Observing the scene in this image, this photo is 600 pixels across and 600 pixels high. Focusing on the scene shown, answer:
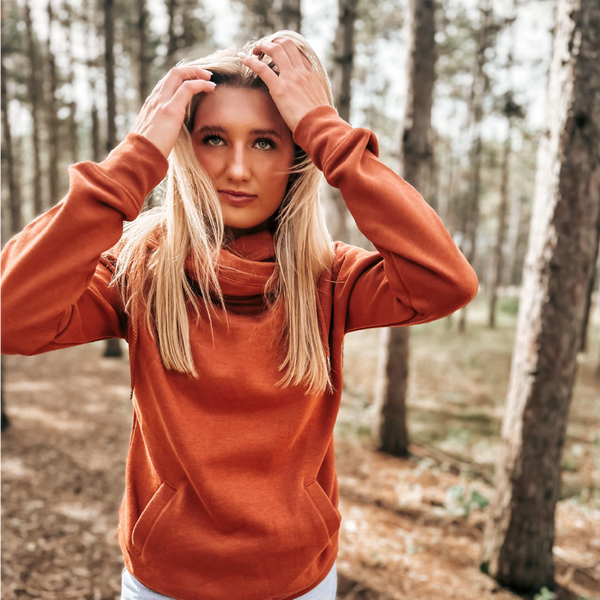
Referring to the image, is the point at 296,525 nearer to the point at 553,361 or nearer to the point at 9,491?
the point at 553,361

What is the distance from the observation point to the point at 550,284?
3.49 m

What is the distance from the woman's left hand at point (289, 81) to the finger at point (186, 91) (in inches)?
6.0

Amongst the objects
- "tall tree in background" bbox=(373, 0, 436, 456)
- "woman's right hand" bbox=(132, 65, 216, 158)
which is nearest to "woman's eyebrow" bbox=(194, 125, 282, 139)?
"woman's right hand" bbox=(132, 65, 216, 158)

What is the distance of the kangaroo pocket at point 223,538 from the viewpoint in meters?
1.52

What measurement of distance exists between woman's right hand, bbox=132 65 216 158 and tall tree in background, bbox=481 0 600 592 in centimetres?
279

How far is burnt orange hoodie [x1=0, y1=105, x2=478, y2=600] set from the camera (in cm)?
142

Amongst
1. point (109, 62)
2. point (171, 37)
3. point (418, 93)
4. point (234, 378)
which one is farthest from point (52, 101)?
point (234, 378)

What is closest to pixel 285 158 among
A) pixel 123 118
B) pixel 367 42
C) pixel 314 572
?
pixel 314 572

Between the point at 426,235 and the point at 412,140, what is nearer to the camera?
the point at 426,235

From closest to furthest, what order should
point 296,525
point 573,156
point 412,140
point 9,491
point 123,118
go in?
point 296,525
point 573,156
point 9,491
point 412,140
point 123,118

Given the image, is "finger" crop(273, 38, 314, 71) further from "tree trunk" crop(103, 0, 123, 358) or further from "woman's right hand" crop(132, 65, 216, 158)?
"tree trunk" crop(103, 0, 123, 358)

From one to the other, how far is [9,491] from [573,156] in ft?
19.0

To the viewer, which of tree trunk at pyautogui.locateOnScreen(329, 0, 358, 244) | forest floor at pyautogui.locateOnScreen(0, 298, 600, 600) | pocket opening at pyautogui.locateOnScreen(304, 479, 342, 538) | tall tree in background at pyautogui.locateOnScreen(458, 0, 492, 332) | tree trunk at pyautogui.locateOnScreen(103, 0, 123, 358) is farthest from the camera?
tall tree in background at pyautogui.locateOnScreen(458, 0, 492, 332)

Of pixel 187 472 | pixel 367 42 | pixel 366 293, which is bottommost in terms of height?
pixel 187 472
